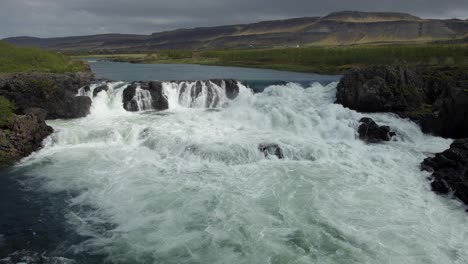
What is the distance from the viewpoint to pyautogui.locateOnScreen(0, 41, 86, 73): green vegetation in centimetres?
4291

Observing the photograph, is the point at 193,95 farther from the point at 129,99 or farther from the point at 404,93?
the point at 404,93

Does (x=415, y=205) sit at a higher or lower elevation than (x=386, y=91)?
lower

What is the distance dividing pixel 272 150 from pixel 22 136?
1695cm

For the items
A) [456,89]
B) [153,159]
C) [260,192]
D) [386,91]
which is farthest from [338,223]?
[386,91]

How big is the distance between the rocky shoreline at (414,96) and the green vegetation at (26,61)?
1381 inches

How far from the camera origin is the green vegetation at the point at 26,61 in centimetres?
4291

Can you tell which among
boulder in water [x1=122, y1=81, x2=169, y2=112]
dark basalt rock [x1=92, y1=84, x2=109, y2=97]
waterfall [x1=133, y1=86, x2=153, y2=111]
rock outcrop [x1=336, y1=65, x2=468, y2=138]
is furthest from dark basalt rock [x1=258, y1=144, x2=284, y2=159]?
dark basalt rock [x1=92, y1=84, x2=109, y2=97]

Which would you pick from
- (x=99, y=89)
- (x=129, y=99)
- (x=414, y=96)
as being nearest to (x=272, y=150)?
(x=129, y=99)

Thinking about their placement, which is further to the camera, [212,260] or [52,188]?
[52,188]

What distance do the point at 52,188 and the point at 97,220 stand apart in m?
4.91

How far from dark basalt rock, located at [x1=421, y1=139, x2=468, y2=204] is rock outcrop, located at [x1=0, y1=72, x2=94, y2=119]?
28432mm

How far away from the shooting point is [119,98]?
36469 mm

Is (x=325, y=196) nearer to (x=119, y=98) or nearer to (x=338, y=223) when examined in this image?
(x=338, y=223)

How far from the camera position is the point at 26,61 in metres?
46.1
